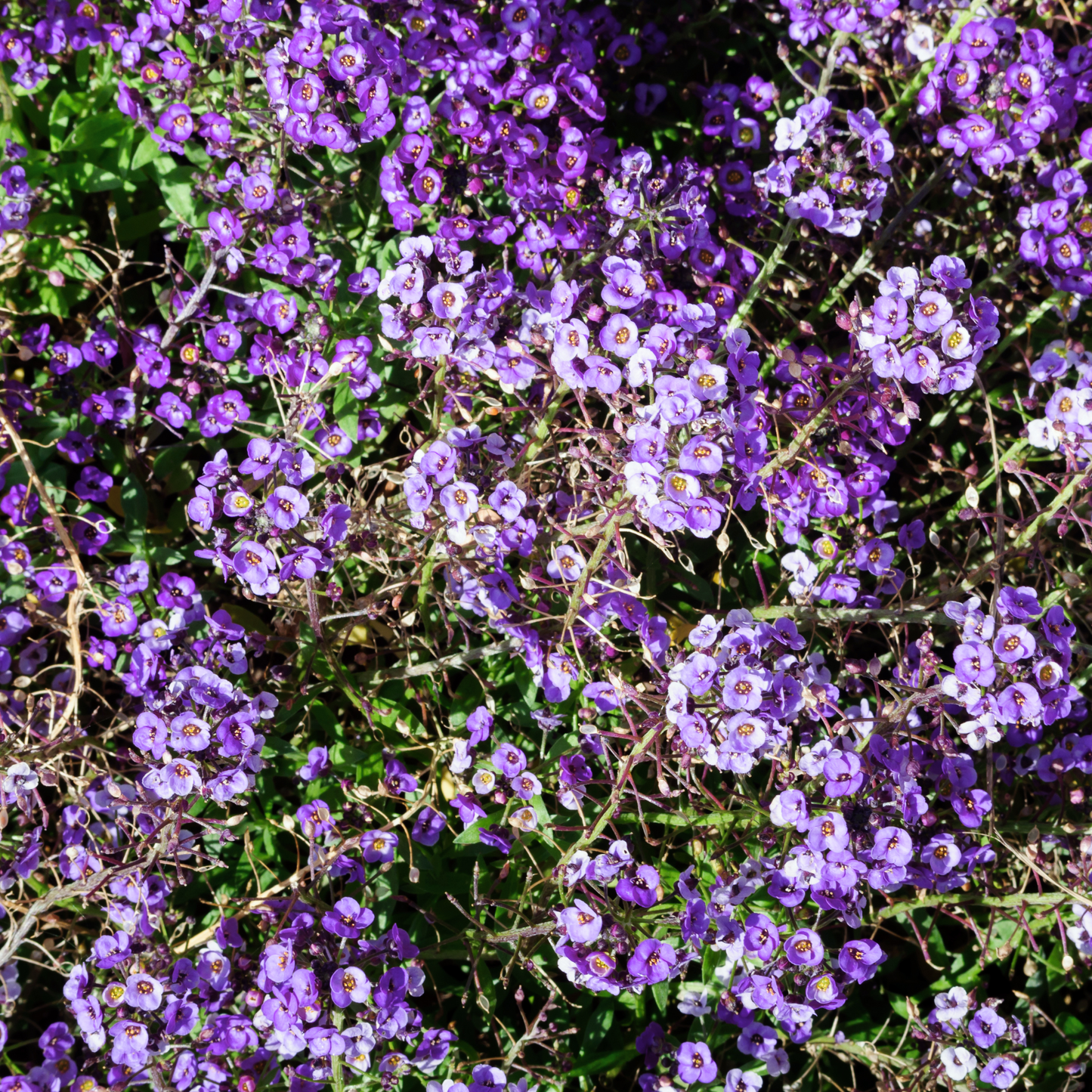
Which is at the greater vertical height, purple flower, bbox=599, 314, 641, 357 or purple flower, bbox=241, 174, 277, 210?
purple flower, bbox=599, 314, 641, 357

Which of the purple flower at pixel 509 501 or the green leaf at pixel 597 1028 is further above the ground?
the purple flower at pixel 509 501

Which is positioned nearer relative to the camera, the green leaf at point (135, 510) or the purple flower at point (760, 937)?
the purple flower at point (760, 937)

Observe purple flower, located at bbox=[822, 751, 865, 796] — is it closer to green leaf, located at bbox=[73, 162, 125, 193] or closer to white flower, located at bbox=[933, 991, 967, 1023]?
white flower, located at bbox=[933, 991, 967, 1023]

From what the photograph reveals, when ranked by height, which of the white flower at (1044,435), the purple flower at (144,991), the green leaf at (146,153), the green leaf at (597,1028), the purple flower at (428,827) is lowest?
the green leaf at (597,1028)

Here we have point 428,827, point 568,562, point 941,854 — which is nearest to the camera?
point 941,854

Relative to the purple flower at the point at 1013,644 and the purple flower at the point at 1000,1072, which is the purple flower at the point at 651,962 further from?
the purple flower at the point at 1013,644

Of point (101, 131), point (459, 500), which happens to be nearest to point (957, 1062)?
point (459, 500)

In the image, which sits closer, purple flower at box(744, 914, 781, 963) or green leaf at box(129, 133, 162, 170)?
purple flower at box(744, 914, 781, 963)

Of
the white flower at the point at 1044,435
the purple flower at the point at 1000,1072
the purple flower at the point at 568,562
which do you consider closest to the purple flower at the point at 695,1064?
the purple flower at the point at 1000,1072

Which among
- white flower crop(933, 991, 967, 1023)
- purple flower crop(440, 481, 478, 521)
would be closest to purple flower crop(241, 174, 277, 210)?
purple flower crop(440, 481, 478, 521)

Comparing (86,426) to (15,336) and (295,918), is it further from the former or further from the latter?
(295,918)

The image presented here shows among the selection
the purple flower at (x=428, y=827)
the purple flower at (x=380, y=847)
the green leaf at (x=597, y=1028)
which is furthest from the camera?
the green leaf at (x=597, y=1028)

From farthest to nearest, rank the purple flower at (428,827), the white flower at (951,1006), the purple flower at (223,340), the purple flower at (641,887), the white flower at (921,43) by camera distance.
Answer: the white flower at (921,43) < the purple flower at (223,340) < the purple flower at (428,827) < the white flower at (951,1006) < the purple flower at (641,887)

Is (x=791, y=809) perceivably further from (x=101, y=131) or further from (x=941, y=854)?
(x=101, y=131)
